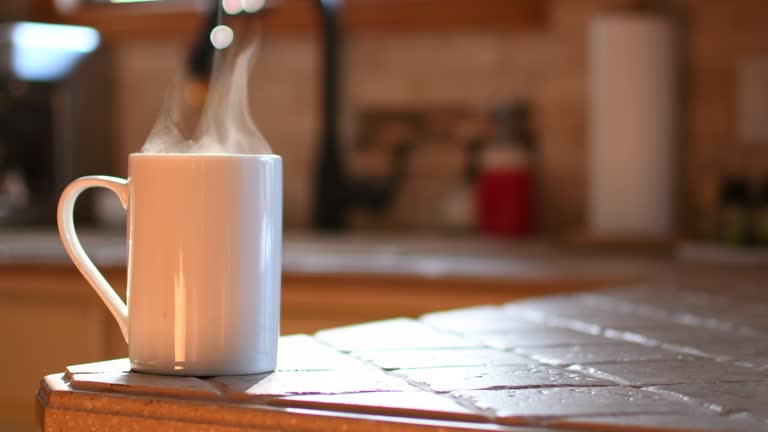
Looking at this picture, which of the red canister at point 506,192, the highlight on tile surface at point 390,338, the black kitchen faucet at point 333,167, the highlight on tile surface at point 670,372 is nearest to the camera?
the highlight on tile surface at point 670,372

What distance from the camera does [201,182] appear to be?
612mm

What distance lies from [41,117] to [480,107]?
988 mm

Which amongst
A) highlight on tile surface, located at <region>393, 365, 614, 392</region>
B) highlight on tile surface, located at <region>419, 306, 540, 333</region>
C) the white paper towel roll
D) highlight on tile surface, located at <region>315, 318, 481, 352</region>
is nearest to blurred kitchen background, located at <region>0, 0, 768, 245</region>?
the white paper towel roll

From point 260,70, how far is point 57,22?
56 centimetres

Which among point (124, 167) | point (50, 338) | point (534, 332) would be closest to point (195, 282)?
point (534, 332)

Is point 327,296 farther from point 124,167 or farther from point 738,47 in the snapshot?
point 124,167

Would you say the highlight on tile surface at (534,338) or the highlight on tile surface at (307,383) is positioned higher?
the highlight on tile surface at (307,383)

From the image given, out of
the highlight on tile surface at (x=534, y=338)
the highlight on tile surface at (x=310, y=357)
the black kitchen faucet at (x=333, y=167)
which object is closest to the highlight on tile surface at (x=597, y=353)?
the highlight on tile surface at (x=534, y=338)

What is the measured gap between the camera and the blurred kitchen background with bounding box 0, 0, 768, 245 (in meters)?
2.17

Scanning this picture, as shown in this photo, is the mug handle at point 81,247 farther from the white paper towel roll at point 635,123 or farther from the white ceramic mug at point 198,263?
the white paper towel roll at point 635,123

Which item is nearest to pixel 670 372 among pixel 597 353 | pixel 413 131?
pixel 597 353

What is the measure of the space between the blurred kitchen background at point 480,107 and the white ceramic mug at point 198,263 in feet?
4.75

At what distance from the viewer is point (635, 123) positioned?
216 cm

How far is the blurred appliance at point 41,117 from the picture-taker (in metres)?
2.48
